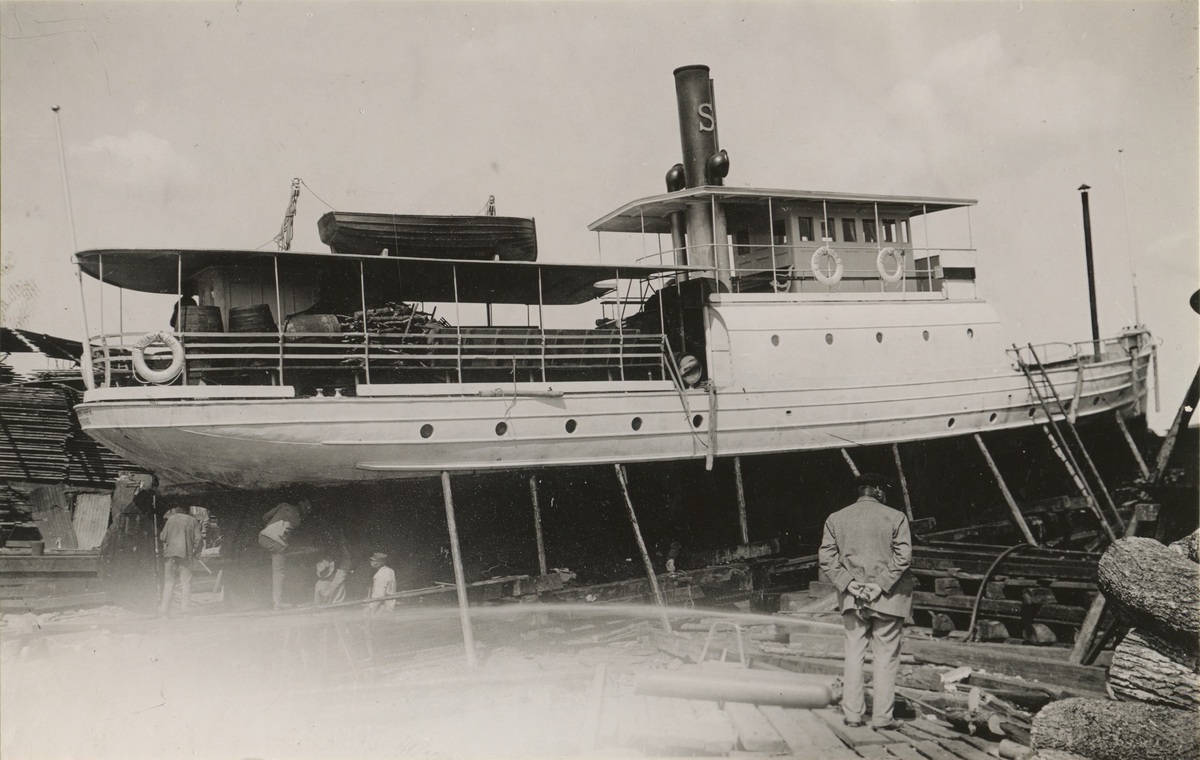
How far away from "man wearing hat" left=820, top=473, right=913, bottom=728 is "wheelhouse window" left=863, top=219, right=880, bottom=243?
34.2 ft

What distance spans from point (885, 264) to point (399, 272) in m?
9.42

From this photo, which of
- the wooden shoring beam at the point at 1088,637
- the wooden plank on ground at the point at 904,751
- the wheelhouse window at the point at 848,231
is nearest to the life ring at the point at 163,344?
the wooden plank on ground at the point at 904,751

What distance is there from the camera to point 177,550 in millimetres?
11102

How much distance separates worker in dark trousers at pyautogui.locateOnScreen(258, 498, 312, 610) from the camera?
11.0 meters

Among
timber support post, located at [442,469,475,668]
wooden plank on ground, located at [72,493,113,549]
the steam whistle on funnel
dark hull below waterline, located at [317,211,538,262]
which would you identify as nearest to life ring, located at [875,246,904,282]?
the steam whistle on funnel

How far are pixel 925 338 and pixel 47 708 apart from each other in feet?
46.9

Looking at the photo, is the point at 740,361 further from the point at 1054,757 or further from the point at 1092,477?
the point at 1092,477

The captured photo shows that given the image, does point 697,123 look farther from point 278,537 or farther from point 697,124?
point 278,537

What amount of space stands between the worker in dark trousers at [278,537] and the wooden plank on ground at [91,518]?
835 cm

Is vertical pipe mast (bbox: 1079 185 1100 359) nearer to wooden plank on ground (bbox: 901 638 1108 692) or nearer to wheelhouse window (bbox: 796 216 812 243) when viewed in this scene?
wheelhouse window (bbox: 796 216 812 243)

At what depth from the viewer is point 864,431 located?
1499cm

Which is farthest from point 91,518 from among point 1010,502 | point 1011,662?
point 1010,502

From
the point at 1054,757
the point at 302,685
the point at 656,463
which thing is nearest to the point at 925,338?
the point at 656,463

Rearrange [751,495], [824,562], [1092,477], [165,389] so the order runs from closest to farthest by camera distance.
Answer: [824,562] → [165,389] → [751,495] → [1092,477]
